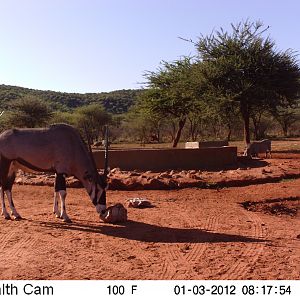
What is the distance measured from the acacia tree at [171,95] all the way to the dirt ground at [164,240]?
18.0 metres

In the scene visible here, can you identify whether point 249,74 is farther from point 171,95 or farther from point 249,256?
point 249,256

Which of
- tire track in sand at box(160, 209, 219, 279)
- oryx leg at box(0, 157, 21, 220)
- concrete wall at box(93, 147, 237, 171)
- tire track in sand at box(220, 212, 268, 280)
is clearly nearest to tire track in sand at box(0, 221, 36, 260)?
oryx leg at box(0, 157, 21, 220)

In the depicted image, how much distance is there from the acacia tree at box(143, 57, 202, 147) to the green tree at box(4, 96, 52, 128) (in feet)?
48.1

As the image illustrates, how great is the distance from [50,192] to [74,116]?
129ft

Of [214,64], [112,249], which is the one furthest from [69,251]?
[214,64]

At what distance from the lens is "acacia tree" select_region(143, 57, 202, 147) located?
103ft

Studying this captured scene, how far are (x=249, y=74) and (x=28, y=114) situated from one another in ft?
81.2

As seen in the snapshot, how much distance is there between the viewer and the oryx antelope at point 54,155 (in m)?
10.6

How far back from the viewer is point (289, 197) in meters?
13.5

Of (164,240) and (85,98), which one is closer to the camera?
(164,240)

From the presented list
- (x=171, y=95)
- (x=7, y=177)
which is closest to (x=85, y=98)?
(x=171, y=95)

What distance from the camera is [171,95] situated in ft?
103

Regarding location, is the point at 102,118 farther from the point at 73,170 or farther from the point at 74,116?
the point at 73,170

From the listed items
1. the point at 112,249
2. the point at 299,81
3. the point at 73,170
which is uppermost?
the point at 299,81
